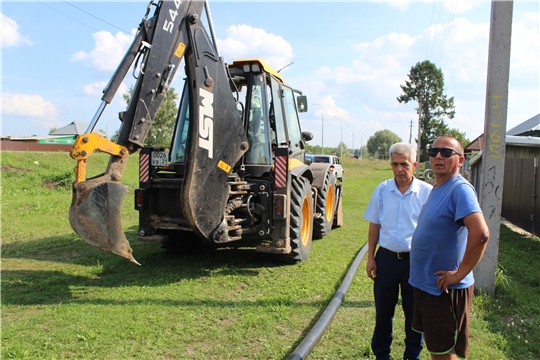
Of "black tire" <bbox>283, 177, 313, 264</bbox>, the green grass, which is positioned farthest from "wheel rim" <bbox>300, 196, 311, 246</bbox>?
the green grass

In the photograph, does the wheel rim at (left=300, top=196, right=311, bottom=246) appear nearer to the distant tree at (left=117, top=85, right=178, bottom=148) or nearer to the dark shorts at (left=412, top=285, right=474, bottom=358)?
the dark shorts at (left=412, top=285, right=474, bottom=358)

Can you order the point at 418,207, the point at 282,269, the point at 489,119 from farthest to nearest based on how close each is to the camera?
the point at 282,269
the point at 489,119
the point at 418,207

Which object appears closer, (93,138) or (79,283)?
(93,138)

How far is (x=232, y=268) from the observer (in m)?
6.23

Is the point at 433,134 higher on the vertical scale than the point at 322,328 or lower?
higher

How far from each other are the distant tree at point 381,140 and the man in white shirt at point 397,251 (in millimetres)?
103039

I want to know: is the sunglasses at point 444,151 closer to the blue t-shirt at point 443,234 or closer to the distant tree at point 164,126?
the blue t-shirt at point 443,234

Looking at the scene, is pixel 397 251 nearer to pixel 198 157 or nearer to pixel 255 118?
pixel 198 157

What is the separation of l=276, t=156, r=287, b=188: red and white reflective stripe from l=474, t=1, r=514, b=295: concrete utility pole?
8.53 feet

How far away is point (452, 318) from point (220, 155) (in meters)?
3.47

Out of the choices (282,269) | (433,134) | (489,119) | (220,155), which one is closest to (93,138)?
(220,155)

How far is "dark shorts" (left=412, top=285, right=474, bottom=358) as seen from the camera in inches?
107

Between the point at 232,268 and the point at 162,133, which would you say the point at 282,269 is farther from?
the point at 162,133

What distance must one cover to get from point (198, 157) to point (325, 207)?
12.7 feet
